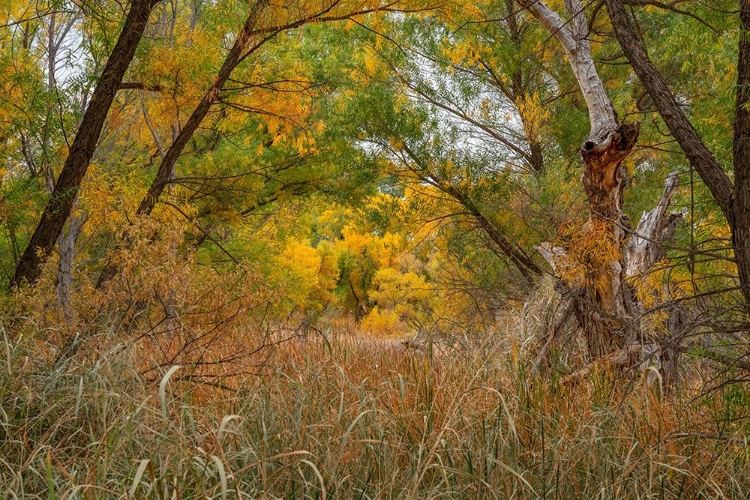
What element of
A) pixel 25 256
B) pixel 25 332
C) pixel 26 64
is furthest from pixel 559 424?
pixel 26 64

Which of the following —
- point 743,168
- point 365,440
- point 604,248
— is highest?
point 743,168

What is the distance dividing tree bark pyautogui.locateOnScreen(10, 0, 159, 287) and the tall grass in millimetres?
1534

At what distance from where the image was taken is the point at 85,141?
5680 mm

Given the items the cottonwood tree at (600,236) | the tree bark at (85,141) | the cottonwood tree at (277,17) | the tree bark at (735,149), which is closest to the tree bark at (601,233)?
the cottonwood tree at (600,236)

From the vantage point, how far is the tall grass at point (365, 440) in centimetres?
302

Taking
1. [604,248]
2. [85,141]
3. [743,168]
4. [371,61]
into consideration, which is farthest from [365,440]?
[371,61]

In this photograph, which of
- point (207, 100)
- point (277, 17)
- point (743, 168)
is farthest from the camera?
point (207, 100)

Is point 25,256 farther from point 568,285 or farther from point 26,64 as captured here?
point 568,285

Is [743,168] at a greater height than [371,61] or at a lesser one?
lesser

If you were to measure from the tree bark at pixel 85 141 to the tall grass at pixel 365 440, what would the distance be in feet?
5.03

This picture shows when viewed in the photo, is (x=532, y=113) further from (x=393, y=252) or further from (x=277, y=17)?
(x=277, y=17)

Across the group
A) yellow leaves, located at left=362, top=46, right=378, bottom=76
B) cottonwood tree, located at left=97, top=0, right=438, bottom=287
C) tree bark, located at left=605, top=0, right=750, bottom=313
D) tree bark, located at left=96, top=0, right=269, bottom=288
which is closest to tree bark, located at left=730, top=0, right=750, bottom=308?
tree bark, located at left=605, top=0, right=750, bottom=313

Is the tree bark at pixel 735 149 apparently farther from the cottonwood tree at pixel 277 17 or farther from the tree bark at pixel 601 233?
the cottonwood tree at pixel 277 17

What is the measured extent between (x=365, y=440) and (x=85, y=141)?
147 inches
